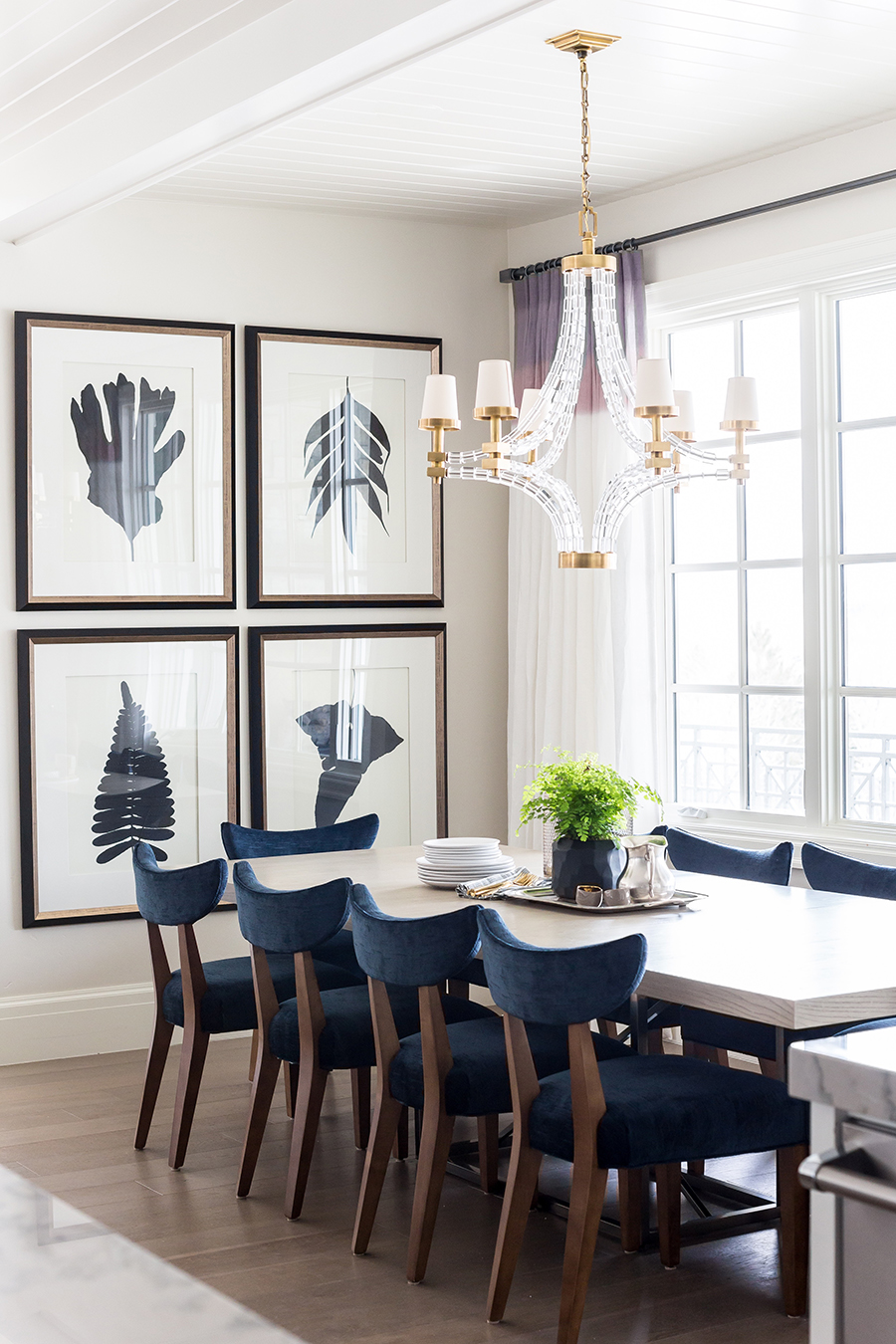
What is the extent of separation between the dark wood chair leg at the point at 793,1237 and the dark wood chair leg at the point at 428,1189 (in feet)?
2.47

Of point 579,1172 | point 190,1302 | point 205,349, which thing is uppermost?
point 205,349

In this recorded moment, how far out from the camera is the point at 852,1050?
1815 millimetres

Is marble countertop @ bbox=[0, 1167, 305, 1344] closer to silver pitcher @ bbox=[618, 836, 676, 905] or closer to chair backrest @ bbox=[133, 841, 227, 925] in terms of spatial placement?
chair backrest @ bbox=[133, 841, 227, 925]

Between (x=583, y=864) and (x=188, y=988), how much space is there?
119cm

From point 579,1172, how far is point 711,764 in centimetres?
272

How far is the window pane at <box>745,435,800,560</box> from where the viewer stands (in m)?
5.25

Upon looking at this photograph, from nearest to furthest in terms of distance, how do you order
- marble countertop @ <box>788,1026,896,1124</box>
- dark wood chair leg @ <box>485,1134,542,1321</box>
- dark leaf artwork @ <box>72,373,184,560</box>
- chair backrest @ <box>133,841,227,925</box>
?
marble countertop @ <box>788,1026,896,1124</box> < dark wood chair leg @ <box>485,1134,542,1321</box> < chair backrest @ <box>133,841,227,925</box> < dark leaf artwork @ <box>72,373,184,560</box>

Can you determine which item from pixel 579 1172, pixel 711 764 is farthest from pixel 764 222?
pixel 579 1172

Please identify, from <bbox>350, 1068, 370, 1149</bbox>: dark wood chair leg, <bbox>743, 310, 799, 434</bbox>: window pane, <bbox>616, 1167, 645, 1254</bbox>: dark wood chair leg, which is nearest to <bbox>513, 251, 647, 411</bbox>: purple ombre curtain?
<bbox>743, 310, 799, 434</bbox>: window pane

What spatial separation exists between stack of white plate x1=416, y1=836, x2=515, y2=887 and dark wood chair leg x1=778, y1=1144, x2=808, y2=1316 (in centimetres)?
121

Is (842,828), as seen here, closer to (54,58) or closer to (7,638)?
(7,638)

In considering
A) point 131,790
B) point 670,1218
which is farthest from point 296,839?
point 670,1218

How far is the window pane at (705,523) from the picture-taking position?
549 cm

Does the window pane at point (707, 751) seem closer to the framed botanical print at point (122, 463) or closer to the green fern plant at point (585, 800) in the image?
the green fern plant at point (585, 800)
